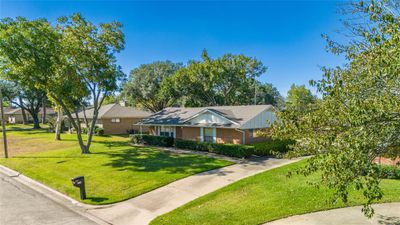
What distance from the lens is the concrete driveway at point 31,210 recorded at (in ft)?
30.9

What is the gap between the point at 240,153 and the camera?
65.1 feet

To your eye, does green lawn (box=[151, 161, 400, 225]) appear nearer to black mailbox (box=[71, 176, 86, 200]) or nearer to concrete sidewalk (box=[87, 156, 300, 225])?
concrete sidewalk (box=[87, 156, 300, 225])

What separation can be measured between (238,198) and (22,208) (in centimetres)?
888

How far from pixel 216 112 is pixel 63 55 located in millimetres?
14288

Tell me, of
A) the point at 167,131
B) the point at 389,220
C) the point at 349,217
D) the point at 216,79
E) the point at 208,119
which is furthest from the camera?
the point at 216,79

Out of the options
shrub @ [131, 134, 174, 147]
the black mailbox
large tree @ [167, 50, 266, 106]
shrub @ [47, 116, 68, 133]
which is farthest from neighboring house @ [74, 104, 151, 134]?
the black mailbox

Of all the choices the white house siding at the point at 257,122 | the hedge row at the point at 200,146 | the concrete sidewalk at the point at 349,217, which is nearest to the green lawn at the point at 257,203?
the concrete sidewalk at the point at 349,217

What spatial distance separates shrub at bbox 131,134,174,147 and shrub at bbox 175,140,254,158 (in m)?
1.49

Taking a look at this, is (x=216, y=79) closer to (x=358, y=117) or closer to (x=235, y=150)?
(x=235, y=150)

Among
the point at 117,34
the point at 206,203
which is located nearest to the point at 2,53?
the point at 117,34

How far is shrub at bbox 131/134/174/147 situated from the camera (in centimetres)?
2739

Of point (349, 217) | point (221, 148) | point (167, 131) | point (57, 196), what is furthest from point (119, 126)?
point (349, 217)

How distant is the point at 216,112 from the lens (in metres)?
25.1

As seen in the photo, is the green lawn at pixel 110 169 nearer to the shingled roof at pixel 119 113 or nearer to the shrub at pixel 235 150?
the shrub at pixel 235 150
